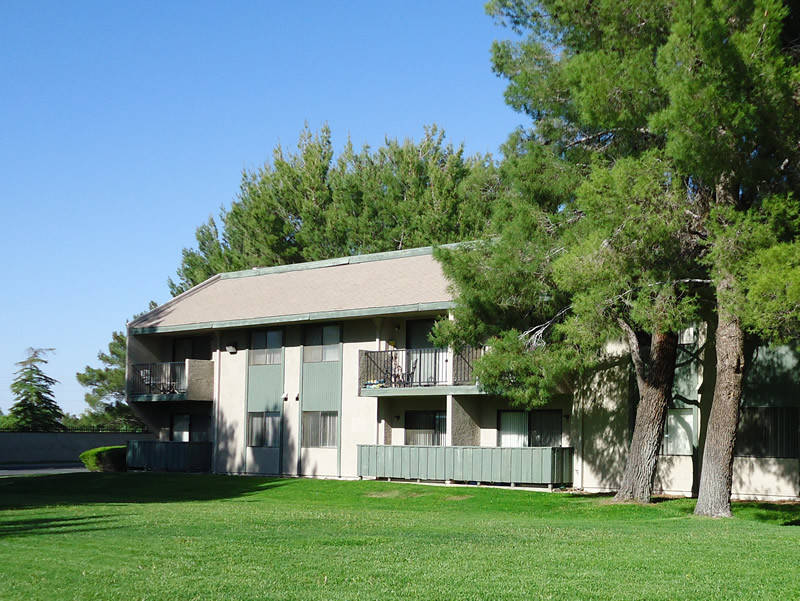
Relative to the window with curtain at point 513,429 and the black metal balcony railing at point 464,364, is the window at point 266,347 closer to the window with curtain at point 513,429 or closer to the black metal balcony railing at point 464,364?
the black metal balcony railing at point 464,364

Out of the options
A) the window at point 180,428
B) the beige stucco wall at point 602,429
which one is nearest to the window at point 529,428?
the beige stucco wall at point 602,429

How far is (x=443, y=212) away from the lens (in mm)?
49406

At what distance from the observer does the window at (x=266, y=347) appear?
37.6 metres

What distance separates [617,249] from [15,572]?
12897 millimetres

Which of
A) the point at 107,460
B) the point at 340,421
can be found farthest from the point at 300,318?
the point at 107,460

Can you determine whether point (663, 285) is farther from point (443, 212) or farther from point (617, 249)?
point (443, 212)

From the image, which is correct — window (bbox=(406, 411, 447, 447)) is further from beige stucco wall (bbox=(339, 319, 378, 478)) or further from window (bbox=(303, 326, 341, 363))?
window (bbox=(303, 326, 341, 363))

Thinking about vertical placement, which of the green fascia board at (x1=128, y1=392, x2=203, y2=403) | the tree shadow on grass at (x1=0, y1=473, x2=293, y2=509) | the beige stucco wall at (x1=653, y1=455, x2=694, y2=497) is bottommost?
the tree shadow on grass at (x1=0, y1=473, x2=293, y2=509)

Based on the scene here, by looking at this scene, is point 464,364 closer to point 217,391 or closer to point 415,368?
point 415,368

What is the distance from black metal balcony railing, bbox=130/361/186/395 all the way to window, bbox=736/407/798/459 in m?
20.4

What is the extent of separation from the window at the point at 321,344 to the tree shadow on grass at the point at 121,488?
443cm

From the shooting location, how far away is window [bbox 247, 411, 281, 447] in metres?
37.1

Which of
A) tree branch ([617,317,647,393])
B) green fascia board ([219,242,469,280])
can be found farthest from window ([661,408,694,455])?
green fascia board ([219,242,469,280])

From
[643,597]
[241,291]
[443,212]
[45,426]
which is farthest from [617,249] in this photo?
[45,426]
